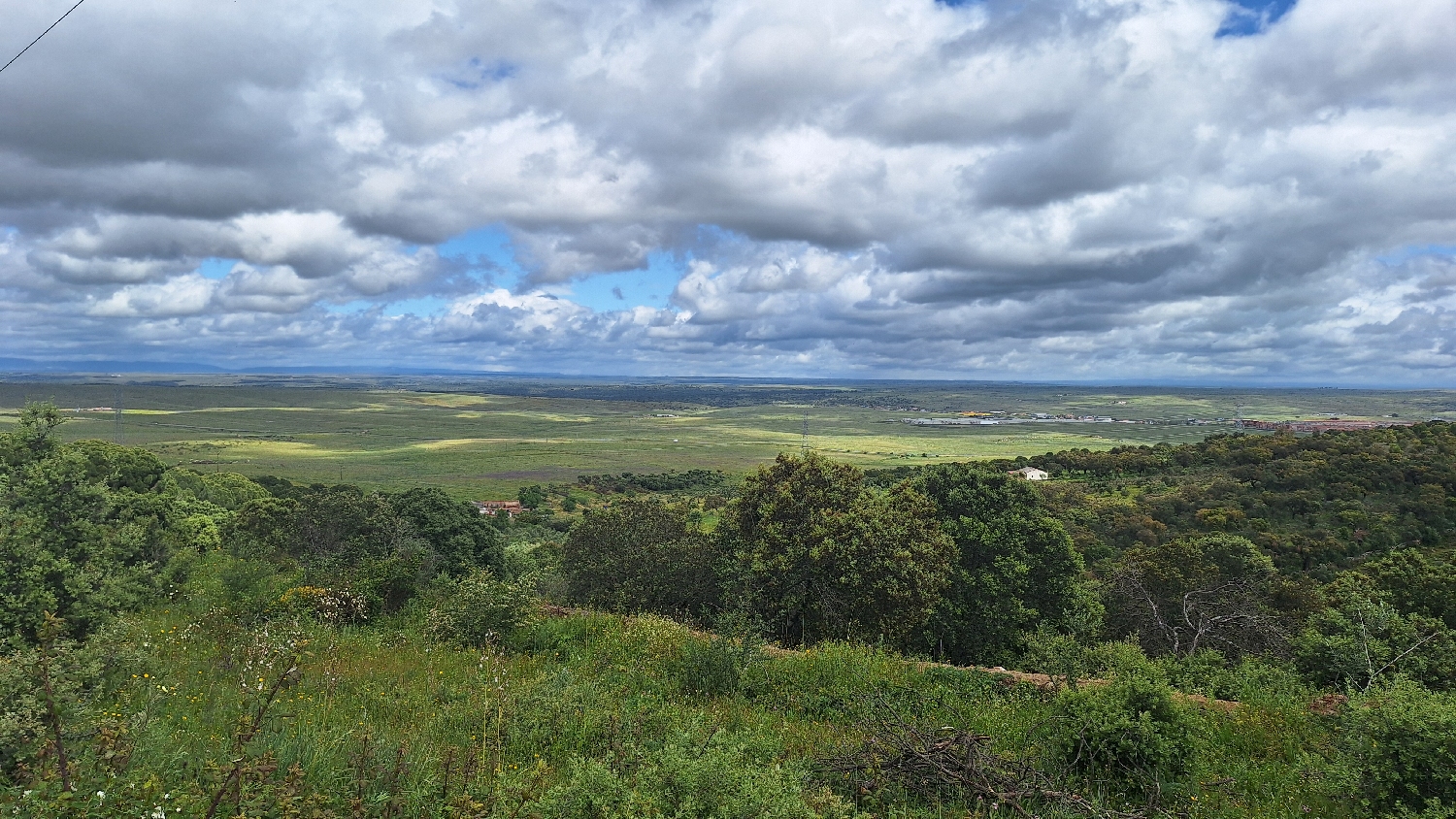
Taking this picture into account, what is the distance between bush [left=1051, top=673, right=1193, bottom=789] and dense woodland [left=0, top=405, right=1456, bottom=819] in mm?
32

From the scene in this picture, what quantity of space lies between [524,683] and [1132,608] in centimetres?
2247

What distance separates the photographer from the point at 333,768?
18.4 feet

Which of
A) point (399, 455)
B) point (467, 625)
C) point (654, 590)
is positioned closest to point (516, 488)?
point (399, 455)

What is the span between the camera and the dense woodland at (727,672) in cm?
500

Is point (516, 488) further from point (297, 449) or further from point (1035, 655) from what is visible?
point (1035, 655)

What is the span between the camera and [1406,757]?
17.9 ft

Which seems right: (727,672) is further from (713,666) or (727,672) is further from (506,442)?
(506,442)

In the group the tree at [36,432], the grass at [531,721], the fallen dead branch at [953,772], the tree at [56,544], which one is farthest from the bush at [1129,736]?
the tree at [36,432]

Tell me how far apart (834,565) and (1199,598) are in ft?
47.2

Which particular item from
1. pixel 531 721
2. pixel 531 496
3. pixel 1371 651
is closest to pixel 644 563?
pixel 531 721

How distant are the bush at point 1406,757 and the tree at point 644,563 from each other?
1268 centimetres

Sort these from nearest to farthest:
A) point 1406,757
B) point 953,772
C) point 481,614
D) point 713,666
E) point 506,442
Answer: point 1406,757 → point 953,772 → point 713,666 → point 481,614 → point 506,442

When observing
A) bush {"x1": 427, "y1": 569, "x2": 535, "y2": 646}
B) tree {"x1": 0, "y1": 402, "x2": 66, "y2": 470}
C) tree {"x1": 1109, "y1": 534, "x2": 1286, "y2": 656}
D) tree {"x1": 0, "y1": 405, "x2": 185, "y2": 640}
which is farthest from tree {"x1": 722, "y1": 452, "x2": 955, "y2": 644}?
tree {"x1": 0, "y1": 402, "x2": 66, "y2": 470}

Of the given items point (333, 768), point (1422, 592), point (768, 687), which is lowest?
point (1422, 592)
